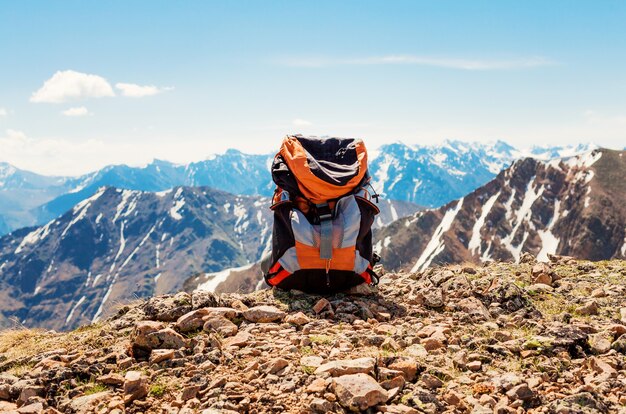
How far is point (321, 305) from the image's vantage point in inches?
331

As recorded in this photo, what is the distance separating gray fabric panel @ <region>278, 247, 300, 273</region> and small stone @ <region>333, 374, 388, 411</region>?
14.4 ft

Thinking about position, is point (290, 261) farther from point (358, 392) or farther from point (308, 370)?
point (358, 392)

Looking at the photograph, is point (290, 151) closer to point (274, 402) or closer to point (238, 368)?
point (238, 368)

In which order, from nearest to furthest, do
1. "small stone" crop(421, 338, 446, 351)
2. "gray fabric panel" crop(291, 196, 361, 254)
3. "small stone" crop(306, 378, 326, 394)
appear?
"small stone" crop(306, 378, 326, 394), "small stone" crop(421, 338, 446, 351), "gray fabric panel" crop(291, 196, 361, 254)

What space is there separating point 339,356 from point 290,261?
358cm

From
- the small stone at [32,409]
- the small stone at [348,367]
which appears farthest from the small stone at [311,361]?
the small stone at [32,409]

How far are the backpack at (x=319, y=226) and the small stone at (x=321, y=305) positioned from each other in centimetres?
57

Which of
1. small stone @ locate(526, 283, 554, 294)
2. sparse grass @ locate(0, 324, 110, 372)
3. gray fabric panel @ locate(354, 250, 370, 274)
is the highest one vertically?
gray fabric panel @ locate(354, 250, 370, 274)

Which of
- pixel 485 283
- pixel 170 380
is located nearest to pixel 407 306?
pixel 485 283

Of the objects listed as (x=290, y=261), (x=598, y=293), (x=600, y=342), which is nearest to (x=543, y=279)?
(x=598, y=293)

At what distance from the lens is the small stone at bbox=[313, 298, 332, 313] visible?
8320mm

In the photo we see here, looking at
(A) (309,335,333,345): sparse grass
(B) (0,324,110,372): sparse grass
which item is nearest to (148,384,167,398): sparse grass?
(B) (0,324,110,372): sparse grass

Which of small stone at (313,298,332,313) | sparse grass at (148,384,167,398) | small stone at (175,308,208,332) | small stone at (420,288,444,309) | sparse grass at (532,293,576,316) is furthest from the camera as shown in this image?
small stone at (420,288,444,309)

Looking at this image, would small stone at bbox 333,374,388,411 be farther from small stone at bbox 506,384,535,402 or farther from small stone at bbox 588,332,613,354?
Result: small stone at bbox 588,332,613,354
